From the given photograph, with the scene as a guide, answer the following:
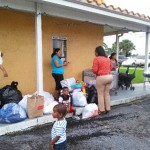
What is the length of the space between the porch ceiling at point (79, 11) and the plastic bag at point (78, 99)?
222 cm

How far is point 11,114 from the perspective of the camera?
5730mm

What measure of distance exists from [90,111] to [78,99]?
0.55 metres

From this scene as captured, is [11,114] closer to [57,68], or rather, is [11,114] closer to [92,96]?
[57,68]

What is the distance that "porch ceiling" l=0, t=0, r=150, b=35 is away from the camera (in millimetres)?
6387

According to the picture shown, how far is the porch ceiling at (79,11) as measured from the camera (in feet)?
21.0

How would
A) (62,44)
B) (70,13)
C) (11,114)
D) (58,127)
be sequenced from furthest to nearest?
→ 1. (62,44)
2. (70,13)
3. (11,114)
4. (58,127)

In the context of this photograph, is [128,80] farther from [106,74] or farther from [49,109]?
Result: [49,109]

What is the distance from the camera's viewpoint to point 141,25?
35.1ft

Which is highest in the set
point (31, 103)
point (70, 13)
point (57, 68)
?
point (70, 13)

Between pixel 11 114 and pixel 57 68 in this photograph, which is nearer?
pixel 11 114

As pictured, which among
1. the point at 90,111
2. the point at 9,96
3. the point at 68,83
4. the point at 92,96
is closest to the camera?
the point at 9,96

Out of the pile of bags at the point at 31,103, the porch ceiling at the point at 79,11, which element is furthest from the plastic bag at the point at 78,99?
the porch ceiling at the point at 79,11

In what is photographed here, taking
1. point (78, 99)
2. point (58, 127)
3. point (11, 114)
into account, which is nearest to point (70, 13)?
point (78, 99)

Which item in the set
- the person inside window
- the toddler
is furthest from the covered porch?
the toddler
